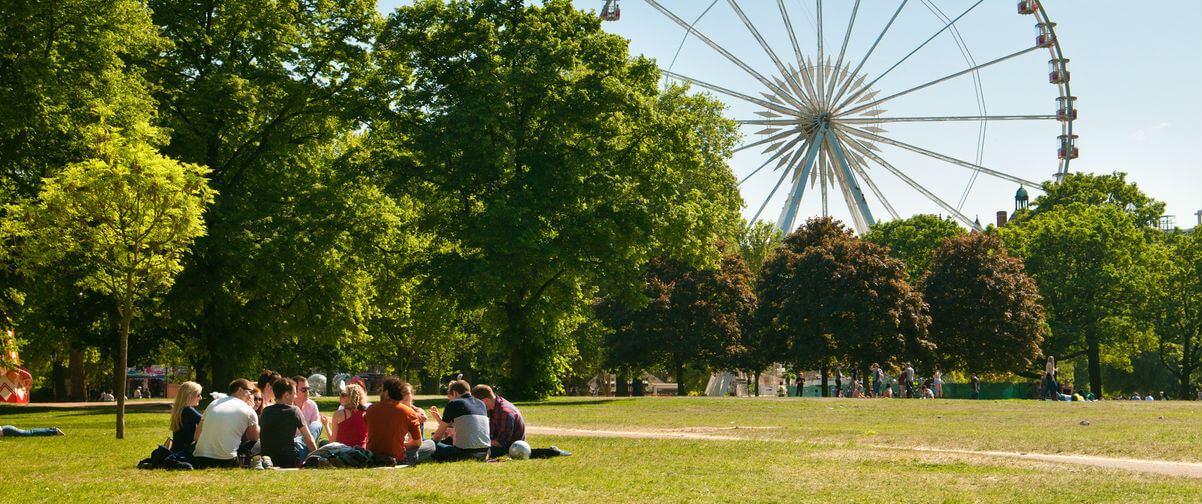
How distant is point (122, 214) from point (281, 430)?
26.2 feet

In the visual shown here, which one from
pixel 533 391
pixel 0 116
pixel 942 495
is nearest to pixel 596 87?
pixel 533 391

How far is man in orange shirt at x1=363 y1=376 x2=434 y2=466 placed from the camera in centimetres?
1304

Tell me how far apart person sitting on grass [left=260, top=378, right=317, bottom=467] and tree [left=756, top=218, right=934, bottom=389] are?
3920cm

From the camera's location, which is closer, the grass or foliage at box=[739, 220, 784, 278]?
the grass

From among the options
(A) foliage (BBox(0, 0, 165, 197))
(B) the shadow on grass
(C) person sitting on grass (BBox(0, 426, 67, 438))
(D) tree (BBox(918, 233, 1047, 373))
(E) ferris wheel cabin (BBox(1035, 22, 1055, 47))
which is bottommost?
(B) the shadow on grass

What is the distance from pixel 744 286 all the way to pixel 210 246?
3182cm

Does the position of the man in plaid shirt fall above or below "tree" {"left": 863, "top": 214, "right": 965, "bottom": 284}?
below

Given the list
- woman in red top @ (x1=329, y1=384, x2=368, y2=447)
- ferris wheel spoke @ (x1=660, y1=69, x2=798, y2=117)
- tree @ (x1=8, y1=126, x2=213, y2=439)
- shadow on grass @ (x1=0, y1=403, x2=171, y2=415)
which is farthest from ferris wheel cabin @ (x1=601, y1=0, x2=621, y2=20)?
woman in red top @ (x1=329, y1=384, x2=368, y2=447)

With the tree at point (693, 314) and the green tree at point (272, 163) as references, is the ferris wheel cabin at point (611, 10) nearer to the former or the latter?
the tree at point (693, 314)

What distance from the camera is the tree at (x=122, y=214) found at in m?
18.4

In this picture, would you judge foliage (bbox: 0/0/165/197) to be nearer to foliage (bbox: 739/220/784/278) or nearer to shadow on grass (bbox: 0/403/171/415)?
shadow on grass (bbox: 0/403/171/415)

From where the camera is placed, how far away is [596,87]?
32750mm

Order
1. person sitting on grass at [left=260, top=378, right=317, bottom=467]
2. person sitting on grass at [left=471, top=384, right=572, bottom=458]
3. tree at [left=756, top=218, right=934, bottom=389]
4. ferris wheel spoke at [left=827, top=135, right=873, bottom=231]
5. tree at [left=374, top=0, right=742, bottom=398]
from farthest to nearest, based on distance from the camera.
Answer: ferris wheel spoke at [left=827, top=135, right=873, bottom=231]
tree at [left=756, top=218, right=934, bottom=389]
tree at [left=374, top=0, right=742, bottom=398]
person sitting on grass at [left=471, top=384, right=572, bottom=458]
person sitting on grass at [left=260, top=378, right=317, bottom=467]

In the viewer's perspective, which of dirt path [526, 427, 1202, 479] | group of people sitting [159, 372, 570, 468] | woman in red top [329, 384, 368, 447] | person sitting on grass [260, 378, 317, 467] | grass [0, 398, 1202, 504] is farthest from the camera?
woman in red top [329, 384, 368, 447]
